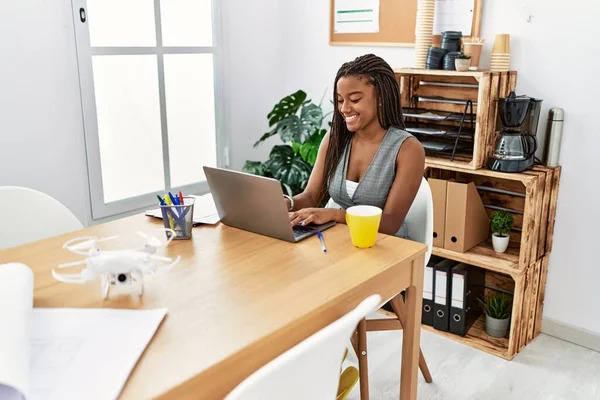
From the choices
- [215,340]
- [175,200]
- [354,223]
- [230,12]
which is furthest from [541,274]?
[230,12]

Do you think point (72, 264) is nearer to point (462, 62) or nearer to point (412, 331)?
point (412, 331)

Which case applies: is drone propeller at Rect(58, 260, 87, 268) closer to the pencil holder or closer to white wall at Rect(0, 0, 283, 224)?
the pencil holder

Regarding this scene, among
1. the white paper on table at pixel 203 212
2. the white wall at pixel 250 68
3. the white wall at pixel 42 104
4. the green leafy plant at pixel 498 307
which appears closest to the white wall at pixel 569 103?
the green leafy plant at pixel 498 307

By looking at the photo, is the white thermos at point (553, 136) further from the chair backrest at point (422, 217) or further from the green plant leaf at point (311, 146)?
the green plant leaf at point (311, 146)

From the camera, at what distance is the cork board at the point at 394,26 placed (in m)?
2.84

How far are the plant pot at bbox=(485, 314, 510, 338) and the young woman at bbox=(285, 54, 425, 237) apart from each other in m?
0.88

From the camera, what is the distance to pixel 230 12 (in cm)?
331

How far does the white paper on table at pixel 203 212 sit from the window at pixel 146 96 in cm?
108

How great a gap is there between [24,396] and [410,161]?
1.36 metres

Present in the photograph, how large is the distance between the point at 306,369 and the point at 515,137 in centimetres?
176

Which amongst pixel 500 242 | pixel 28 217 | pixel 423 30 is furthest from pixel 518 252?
pixel 28 217

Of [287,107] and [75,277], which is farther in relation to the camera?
[287,107]

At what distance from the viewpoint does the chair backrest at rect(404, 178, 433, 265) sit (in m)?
1.96

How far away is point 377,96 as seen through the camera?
1.93 m
